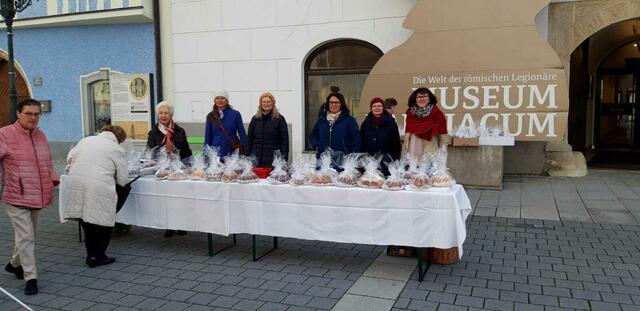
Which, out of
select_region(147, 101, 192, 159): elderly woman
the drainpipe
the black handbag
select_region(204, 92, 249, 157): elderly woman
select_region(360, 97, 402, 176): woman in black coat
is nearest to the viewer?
the black handbag

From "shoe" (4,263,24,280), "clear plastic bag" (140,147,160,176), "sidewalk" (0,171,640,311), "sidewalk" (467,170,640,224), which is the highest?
"clear plastic bag" (140,147,160,176)

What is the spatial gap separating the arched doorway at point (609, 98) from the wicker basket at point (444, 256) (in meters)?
8.85

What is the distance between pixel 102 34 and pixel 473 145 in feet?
29.3

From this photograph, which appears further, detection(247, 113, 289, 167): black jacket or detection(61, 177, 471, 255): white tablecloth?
detection(247, 113, 289, 167): black jacket

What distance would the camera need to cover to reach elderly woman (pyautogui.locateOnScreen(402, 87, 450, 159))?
559cm

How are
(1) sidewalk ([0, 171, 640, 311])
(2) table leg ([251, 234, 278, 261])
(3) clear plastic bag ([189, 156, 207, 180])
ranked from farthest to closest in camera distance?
(3) clear plastic bag ([189, 156, 207, 180]) < (2) table leg ([251, 234, 278, 261]) < (1) sidewalk ([0, 171, 640, 311])

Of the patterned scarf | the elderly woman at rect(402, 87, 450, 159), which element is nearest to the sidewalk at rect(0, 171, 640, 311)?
the elderly woman at rect(402, 87, 450, 159)

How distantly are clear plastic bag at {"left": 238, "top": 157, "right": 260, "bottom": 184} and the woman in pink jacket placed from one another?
1741mm

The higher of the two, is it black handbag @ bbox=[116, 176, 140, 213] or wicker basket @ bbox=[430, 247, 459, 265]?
black handbag @ bbox=[116, 176, 140, 213]

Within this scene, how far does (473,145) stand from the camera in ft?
27.5

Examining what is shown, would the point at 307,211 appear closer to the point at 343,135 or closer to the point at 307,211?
the point at 307,211

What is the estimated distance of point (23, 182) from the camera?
4.43m

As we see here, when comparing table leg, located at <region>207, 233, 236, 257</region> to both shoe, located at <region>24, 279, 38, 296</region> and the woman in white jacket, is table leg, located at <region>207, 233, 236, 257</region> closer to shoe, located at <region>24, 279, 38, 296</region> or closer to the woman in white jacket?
the woman in white jacket

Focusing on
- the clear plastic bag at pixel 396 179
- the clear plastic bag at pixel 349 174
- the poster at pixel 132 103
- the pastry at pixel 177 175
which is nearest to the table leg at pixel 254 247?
the pastry at pixel 177 175
